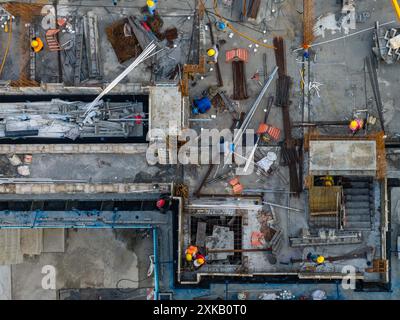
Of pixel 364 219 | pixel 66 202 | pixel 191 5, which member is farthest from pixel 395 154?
pixel 66 202

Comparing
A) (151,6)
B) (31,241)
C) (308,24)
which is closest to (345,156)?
(308,24)

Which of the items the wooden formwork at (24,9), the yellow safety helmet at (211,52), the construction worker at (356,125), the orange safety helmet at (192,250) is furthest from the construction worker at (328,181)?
the wooden formwork at (24,9)

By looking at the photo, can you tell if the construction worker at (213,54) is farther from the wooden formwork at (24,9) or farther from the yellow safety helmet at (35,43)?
the wooden formwork at (24,9)

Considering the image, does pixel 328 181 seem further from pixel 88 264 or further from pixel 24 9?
pixel 24 9

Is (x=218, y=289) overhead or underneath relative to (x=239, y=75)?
underneath

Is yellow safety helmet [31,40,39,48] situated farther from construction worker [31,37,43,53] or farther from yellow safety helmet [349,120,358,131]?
yellow safety helmet [349,120,358,131]

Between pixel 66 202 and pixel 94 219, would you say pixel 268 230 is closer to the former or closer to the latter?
Result: pixel 94 219
